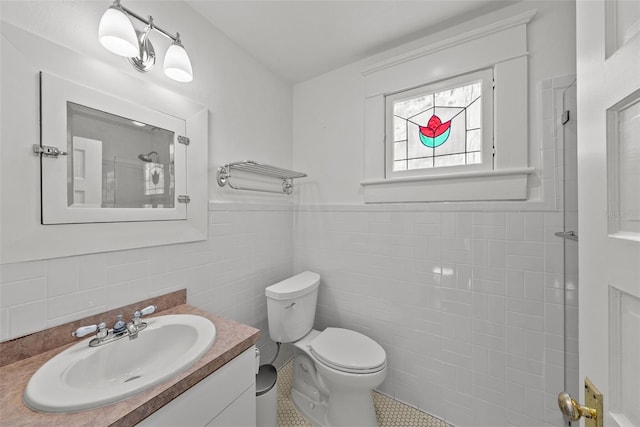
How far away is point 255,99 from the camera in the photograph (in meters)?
1.73

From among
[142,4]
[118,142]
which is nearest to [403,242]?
[118,142]

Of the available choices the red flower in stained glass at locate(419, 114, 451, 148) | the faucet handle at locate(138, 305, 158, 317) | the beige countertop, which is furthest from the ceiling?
the beige countertop

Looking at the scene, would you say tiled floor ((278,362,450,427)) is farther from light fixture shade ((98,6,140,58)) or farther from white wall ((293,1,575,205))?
light fixture shade ((98,6,140,58))

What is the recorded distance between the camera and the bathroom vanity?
597mm

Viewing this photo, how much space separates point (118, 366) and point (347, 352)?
1.09 meters

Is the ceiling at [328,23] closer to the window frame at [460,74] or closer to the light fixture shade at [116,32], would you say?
the window frame at [460,74]

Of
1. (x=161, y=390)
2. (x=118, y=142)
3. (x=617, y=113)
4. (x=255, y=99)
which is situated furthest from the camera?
(x=255, y=99)

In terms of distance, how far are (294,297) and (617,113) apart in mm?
1470

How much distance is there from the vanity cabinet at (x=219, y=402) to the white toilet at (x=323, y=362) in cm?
49

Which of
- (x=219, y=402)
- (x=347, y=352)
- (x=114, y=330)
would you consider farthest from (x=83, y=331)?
(x=347, y=352)

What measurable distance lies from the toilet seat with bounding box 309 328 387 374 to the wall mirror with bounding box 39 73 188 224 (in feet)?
3.58

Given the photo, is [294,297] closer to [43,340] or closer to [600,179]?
[43,340]

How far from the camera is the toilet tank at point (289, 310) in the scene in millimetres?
1488

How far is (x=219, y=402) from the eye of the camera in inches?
33.5
